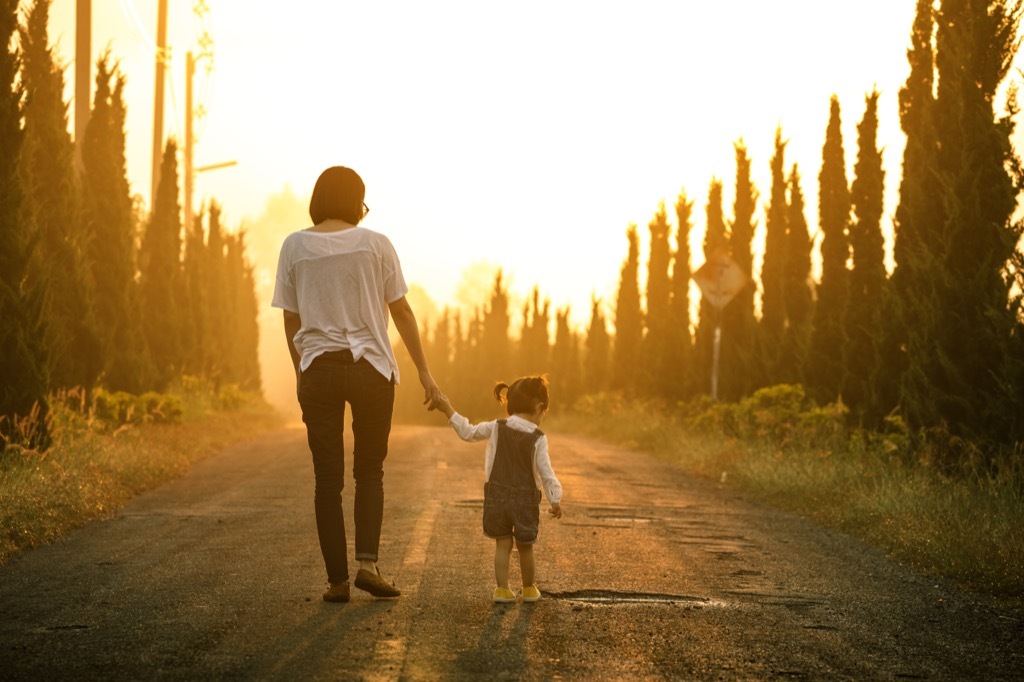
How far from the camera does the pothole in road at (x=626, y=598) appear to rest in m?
7.32

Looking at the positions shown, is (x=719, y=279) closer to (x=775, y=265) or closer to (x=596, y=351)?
(x=775, y=265)

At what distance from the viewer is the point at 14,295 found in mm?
13008

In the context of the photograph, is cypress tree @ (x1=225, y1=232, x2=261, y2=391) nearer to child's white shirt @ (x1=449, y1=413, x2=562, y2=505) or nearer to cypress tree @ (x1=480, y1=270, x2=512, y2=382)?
cypress tree @ (x1=480, y1=270, x2=512, y2=382)

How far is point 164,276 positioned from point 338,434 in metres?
21.2

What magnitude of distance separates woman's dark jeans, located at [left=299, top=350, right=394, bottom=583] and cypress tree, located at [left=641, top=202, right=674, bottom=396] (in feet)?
86.7

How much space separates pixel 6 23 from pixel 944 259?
10.3 meters

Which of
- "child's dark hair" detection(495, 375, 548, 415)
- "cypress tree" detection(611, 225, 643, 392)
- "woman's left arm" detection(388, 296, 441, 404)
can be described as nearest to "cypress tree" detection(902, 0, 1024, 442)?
"child's dark hair" detection(495, 375, 548, 415)

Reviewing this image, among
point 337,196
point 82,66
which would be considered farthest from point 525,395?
point 82,66

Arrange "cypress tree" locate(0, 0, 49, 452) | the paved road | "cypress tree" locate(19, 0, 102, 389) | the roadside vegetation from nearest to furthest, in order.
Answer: the paved road < the roadside vegetation < "cypress tree" locate(0, 0, 49, 452) < "cypress tree" locate(19, 0, 102, 389)

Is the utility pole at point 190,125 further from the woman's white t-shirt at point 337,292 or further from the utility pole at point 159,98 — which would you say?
the woman's white t-shirt at point 337,292

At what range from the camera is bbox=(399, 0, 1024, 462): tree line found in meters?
13.3

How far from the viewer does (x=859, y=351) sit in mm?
20250

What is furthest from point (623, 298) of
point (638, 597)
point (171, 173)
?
point (638, 597)

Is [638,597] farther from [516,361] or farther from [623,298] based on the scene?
[516,361]
